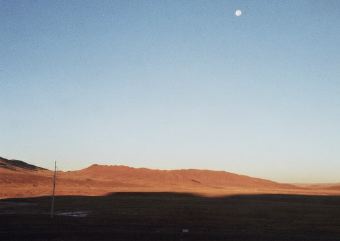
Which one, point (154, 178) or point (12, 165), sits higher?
point (12, 165)

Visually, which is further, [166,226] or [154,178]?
[154,178]

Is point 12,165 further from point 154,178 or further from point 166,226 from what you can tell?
point 166,226

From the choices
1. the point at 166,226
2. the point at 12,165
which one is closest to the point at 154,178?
the point at 12,165

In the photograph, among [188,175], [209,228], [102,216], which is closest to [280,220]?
[209,228]

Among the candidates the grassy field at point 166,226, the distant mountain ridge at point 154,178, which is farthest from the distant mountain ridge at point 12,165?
the grassy field at point 166,226

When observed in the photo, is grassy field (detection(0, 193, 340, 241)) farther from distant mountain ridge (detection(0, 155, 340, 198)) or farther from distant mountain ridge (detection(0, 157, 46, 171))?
distant mountain ridge (detection(0, 157, 46, 171))

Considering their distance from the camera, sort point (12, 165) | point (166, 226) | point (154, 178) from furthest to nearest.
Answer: point (12, 165)
point (154, 178)
point (166, 226)

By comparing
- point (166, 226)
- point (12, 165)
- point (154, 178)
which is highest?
point (12, 165)

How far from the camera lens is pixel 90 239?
21484 mm

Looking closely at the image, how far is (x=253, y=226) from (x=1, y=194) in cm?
3845

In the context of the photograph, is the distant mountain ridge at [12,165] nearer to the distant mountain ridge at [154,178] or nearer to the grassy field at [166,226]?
the distant mountain ridge at [154,178]

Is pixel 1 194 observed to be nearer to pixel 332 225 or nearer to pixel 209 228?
pixel 209 228

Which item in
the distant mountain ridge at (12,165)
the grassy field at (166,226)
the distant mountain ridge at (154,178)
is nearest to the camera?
the grassy field at (166,226)

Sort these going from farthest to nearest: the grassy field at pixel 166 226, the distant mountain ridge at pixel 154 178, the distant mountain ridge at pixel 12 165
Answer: the distant mountain ridge at pixel 12 165 < the distant mountain ridge at pixel 154 178 < the grassy field at pixel 166 226
